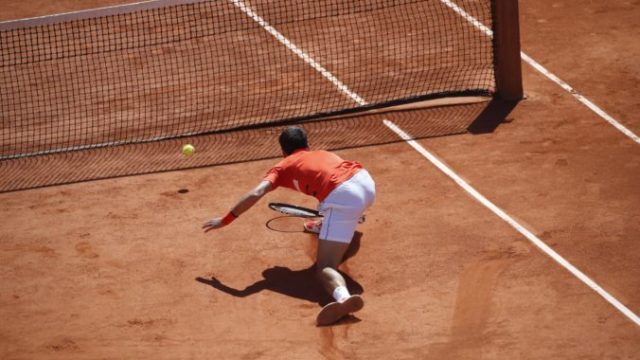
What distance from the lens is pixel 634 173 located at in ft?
43.3

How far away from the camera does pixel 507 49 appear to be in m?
15.3

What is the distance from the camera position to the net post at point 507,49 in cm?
1517

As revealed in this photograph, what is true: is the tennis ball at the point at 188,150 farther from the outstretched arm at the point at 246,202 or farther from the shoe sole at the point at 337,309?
the shoe sole at the point at 337,309

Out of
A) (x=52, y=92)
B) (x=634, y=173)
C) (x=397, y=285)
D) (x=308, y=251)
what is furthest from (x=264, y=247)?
(x=52, y=92)

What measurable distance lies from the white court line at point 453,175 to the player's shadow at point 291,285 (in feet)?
7.34

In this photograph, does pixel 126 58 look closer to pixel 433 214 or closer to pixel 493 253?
pixel 433 214

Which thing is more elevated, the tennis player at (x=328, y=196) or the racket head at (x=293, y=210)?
the tennis player at (x=328, y=196)

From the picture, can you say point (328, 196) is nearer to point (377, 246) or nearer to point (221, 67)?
point (377, 246)

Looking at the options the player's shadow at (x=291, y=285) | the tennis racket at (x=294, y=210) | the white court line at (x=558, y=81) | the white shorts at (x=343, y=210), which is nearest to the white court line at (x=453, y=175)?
the tennis racket at (x=294, y=210)

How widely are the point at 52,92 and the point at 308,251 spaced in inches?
259

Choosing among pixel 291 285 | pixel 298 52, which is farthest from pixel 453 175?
pixel 298 52

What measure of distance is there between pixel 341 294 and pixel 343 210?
105cm

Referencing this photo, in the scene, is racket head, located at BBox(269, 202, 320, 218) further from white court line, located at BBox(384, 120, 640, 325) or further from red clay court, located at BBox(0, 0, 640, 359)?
white court line, located at BBox(384, 120, 640, 325)

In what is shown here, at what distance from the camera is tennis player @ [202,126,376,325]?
11.0 meters
